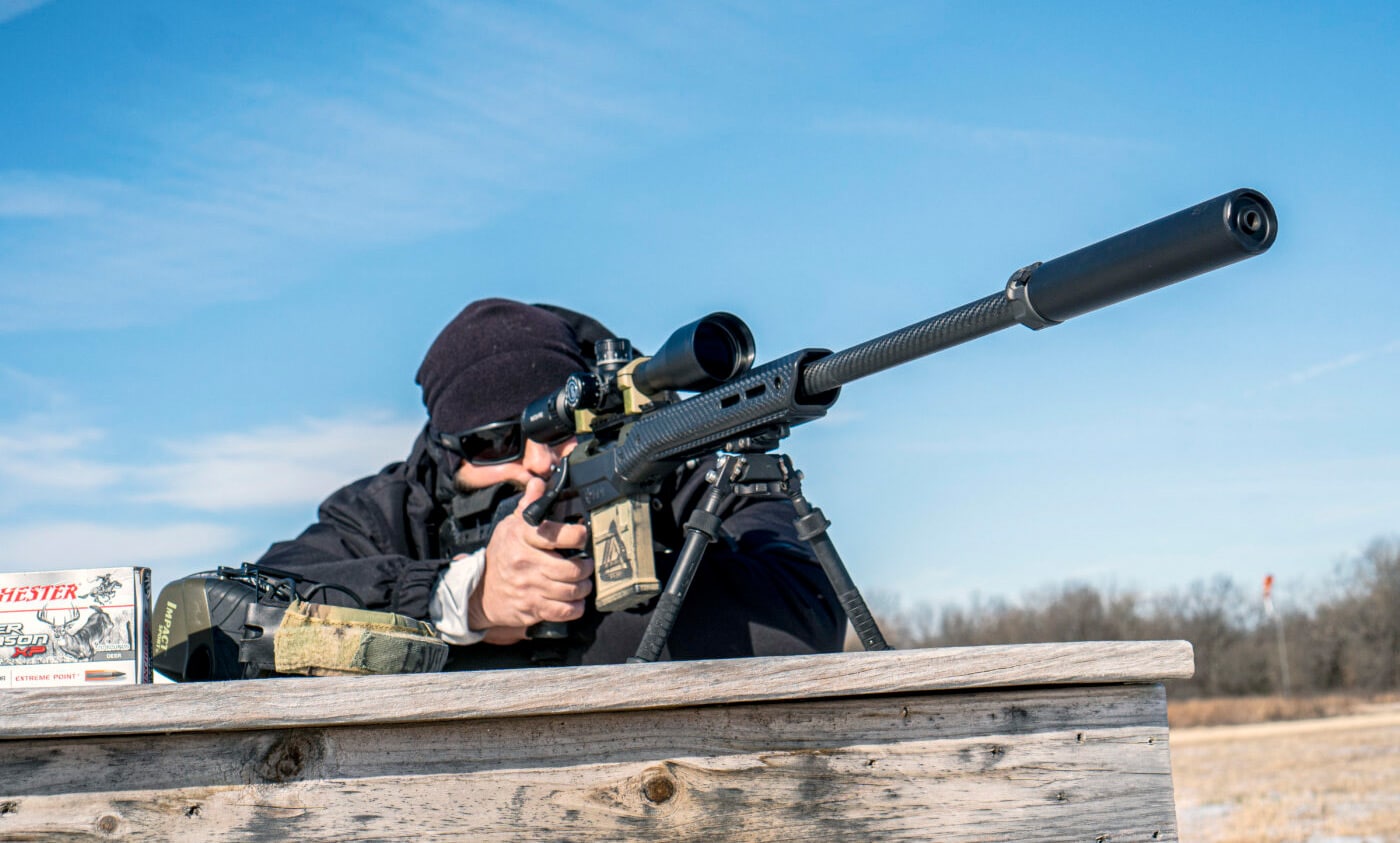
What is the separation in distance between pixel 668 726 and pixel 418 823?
1.25 feet

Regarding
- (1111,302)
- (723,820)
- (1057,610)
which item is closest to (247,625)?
(723,820)

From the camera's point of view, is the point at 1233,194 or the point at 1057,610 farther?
the point at 1057,610

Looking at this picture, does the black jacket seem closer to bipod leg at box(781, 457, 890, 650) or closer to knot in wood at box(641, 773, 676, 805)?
bipod leg at box(781, 457, 890, 650)

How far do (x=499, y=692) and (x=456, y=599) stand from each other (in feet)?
5.91

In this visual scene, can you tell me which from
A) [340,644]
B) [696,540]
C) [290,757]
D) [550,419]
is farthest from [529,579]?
[290,757]

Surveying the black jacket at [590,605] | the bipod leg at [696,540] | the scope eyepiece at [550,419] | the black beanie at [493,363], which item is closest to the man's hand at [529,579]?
the black jacket at [590,605]

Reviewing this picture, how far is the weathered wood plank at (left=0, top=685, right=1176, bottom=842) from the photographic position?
1.69m

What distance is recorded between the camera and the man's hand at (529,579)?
11.3 feet

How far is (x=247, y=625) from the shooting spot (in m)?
2.38

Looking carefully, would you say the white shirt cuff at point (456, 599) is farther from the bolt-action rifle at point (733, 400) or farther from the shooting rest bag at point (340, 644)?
the shooting rest bag at point (340, 644)

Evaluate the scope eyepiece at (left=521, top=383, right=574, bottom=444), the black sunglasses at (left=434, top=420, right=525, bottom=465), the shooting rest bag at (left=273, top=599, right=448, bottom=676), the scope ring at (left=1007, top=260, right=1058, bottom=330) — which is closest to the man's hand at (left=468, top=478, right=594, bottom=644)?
the scope eyepiece at (left=521, top=383, right=574, bottom=444)

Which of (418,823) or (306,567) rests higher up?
(306,567)

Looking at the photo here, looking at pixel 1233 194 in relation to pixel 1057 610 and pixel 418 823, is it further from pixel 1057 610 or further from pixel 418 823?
pixel 1057 610

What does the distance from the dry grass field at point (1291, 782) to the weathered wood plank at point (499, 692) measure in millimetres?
5233
